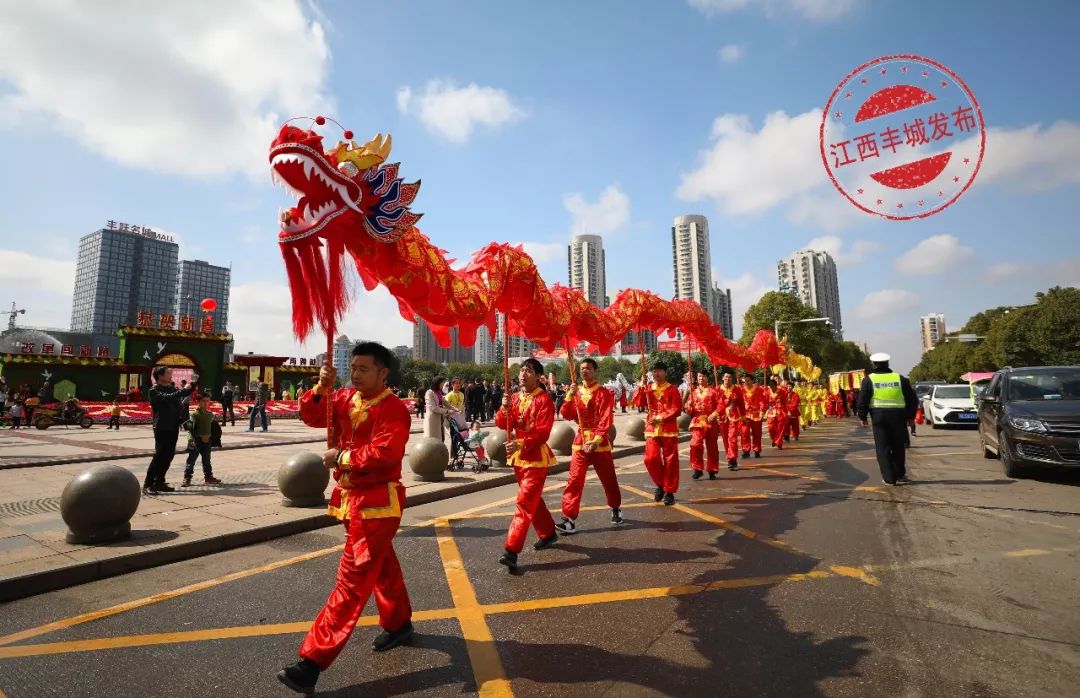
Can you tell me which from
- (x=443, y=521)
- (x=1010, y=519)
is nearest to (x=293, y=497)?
(x=443, y=521)

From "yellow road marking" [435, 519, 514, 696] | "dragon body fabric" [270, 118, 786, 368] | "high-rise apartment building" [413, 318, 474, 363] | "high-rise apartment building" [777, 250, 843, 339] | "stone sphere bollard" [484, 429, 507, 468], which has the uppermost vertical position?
"high-rise apartment building" [777, 250, 843, 339]

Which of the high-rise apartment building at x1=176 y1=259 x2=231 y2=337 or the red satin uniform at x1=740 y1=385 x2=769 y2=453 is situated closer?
the red satin uniform at x1=740 y1=385 x2=769 y2=453

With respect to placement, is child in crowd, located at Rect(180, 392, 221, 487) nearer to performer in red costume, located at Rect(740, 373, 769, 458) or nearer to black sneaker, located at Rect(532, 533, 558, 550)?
black sneaker, located at Rect(532, 533, 558, 550)

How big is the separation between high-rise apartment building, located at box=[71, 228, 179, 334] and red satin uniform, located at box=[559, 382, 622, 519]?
97966mm

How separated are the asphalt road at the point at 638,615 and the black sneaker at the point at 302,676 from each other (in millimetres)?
141

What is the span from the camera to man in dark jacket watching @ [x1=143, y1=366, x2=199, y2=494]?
7.12 metres

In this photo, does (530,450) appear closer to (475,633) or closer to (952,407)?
(475,633)

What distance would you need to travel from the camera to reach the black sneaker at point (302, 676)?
248 cm

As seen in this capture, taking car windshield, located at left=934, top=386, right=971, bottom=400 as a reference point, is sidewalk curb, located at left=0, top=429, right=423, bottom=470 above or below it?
below

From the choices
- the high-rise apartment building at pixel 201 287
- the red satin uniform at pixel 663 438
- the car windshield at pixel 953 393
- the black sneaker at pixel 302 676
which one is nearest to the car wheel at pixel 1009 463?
the red satin uniform at pixel 663 438

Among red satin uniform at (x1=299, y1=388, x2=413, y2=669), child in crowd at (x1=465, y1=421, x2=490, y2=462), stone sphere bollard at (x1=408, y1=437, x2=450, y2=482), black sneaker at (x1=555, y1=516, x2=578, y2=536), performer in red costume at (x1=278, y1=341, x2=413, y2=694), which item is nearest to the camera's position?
performer in red costume at (x1=278, y1=341, x2=413, y2=694)

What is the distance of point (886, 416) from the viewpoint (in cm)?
766

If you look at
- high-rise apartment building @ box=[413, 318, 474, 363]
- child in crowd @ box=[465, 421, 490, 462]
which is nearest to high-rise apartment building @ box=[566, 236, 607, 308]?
high-rise apartment building @ box=[413, 318, 474, 363]

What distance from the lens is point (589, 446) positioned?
5.69 meters
